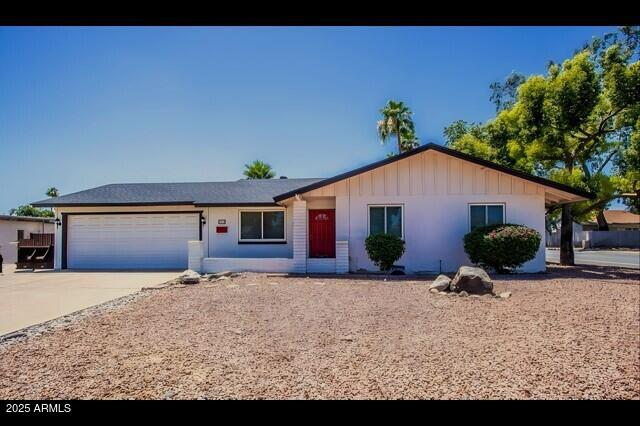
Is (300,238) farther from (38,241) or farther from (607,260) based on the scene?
(607,260)

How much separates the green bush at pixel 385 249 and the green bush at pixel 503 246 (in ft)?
7.29

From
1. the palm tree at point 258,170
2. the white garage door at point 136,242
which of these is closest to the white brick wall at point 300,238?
the white garage door at point 136,242

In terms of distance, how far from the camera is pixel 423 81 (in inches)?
187

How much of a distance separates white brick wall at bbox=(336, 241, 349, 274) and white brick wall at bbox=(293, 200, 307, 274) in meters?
1.09

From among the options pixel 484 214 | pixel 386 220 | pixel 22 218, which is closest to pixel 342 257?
pixel 386 220

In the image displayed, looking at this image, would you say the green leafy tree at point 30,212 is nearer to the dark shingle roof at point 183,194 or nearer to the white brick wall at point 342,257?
the dark shingle roof at point 183,194

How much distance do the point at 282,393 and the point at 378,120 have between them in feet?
97.8

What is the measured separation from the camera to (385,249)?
40.9 ft

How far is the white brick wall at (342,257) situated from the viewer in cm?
1288

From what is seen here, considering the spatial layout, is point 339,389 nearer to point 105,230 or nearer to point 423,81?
point 423,81

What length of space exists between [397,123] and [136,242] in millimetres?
21737

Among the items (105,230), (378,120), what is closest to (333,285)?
(105,230)

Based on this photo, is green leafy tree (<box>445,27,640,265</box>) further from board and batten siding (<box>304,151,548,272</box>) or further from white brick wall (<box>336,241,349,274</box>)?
white brick wall (<box>336,241,349,274</box>)

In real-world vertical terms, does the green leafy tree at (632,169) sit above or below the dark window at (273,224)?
above
